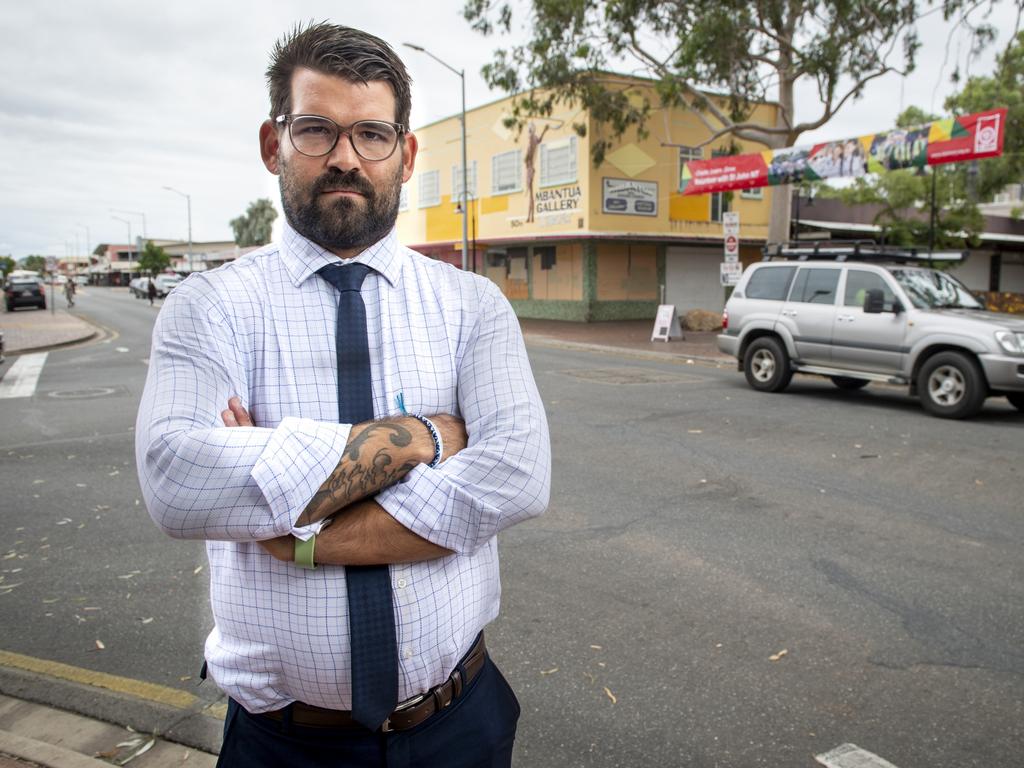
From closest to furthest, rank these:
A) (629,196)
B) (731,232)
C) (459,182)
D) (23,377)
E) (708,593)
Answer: (708,593) < (23,377) < (731,232) < (629,196) < (459,182)

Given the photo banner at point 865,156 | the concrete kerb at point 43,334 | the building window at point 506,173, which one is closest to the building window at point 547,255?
the building window at point 506,173

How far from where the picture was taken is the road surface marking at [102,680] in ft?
11.4

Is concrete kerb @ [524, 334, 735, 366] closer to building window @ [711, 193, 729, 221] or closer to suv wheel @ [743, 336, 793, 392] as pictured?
suv wheel @ [743, 336, 793, 392]

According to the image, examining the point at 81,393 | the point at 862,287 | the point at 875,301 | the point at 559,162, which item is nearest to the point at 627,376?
the point at 862,287

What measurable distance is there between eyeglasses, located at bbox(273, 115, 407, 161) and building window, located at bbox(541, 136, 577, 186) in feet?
89.7

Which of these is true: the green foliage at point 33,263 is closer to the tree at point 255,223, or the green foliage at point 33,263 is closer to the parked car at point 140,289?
the tree at point 255,223

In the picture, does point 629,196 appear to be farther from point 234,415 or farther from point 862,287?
point 234,415

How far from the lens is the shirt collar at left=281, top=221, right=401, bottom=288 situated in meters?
1.75

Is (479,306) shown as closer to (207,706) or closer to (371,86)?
(371,86)

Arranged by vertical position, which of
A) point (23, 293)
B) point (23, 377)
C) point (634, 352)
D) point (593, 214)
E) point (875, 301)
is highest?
point (593, 214)

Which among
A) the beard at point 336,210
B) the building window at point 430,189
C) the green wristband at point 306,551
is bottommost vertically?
the green wristband at point 306,551

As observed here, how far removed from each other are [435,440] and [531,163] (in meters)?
29.6

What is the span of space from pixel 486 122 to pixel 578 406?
24.3 m

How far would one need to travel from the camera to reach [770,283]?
12398 mm
